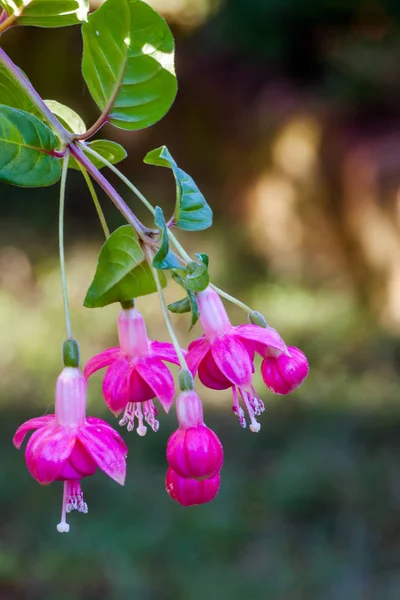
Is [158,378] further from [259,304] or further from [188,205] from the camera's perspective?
[259,304]

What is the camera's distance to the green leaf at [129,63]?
22.3 inches

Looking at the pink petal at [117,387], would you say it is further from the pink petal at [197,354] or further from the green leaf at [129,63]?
the green leaf at [129,63]

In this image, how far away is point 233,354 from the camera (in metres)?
0.54

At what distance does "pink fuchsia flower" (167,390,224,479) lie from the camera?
1.65 ft

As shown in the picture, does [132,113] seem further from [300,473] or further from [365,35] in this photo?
[365,35]

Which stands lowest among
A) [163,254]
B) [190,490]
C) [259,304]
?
[190,490]

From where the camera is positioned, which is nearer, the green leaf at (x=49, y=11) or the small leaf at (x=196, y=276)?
the small leaf at (x=196, y=276)

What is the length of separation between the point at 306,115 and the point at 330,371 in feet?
5.15

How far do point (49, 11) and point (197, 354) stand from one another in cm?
29

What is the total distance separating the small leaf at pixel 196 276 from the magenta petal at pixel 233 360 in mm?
64

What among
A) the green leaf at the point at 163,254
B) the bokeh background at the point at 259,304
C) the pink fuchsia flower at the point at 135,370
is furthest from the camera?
the bokeh background at the point at 259,304

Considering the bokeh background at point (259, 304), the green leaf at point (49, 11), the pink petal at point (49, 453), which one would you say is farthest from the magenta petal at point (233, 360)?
the bokeh background at point (259, 304)

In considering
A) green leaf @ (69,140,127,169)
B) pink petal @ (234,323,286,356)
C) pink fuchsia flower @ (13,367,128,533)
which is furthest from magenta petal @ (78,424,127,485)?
green leaf @ (69,140,127,169)

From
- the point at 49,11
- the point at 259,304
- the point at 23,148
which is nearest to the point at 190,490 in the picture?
the point at 23,148
